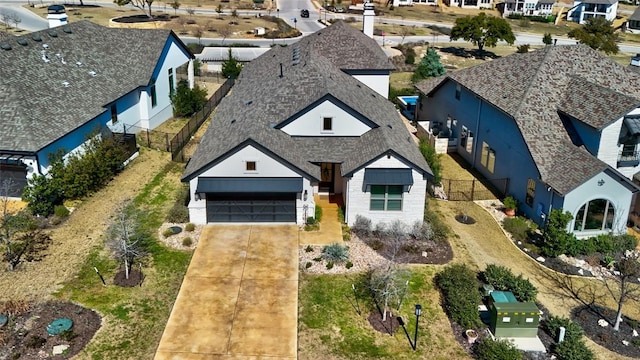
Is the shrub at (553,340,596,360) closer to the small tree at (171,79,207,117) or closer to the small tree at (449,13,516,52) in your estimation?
the small tree at (171,79,207,117)

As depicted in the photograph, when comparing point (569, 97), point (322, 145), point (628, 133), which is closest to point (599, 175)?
point (628, 133)

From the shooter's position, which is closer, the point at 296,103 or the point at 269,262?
the point at 269,262

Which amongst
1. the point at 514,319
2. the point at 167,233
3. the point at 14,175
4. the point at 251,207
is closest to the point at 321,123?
the point at 251,207

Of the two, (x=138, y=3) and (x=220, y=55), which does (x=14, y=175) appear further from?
(x=138, y=3)

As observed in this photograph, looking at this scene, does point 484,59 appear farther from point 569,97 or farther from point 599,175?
point 599,175

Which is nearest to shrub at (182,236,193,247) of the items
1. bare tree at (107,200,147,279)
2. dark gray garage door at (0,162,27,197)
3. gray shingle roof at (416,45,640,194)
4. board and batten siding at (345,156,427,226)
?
bare tree at (107,200,147,279)

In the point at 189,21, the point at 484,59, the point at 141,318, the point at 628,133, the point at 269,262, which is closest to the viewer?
the point at 141,318
